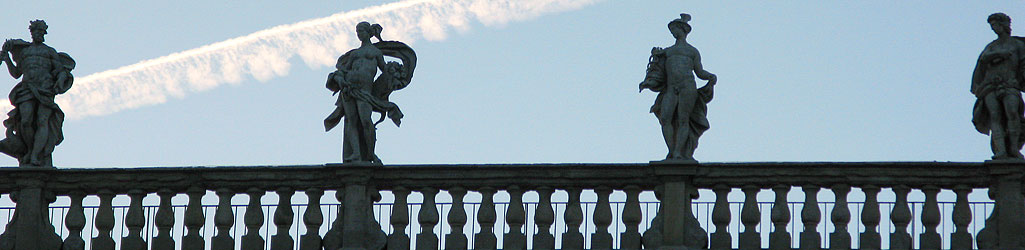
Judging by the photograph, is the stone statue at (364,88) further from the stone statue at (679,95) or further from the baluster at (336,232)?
the stone statue at (679,95)

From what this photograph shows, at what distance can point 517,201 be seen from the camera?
32031 millimetres

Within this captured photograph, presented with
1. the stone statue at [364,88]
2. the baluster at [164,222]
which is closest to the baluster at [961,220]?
the stone statue at [364,88]

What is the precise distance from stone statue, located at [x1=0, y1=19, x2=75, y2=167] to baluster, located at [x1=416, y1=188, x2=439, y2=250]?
471 cm

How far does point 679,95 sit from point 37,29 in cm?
813

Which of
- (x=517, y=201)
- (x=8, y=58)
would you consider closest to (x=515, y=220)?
(x=517, y=201)

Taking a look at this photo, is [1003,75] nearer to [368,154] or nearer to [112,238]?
[368,154]

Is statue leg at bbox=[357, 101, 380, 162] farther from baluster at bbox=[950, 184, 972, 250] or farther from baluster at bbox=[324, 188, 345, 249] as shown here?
baluster at bbox=[950, 184, 972, 250]

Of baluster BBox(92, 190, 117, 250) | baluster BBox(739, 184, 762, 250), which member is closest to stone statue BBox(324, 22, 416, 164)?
baluster BBox(92, 190, 117, 250)

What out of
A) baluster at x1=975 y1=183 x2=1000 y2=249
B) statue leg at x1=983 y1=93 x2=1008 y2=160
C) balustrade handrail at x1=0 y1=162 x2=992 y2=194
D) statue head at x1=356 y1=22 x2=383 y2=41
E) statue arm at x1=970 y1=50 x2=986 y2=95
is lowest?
baluster at x1=975 y1=183 x2=1000 y2=249

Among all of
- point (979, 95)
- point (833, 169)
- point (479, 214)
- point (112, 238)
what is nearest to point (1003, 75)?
point (979, 95)

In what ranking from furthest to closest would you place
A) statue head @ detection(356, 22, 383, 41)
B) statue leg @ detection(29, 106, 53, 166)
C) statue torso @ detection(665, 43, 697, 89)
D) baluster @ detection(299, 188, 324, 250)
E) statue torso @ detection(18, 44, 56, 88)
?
statue torso @ detection(18, 44, 56, 88), statue leg @ detection(29, 106, 53, 166), statue head @ detection(356, 22, 383, 41), baluster @ detection(299, 188, 324, 250), statue torso @ detection(665, 43, 697, 89)

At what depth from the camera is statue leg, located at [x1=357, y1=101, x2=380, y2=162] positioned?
106 feet

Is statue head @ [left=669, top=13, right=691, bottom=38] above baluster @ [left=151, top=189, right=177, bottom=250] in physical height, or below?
above

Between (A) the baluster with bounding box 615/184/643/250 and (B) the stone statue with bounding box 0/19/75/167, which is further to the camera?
(B) the stone statue with bounding box 0/19/75/167
